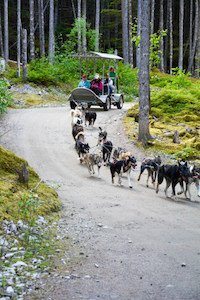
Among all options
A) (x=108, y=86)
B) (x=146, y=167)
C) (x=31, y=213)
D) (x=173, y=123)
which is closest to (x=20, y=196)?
(x=31, y=213)

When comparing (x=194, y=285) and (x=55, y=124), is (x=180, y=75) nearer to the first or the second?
(x=55, y=124)

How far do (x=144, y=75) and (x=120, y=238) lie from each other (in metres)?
10.5

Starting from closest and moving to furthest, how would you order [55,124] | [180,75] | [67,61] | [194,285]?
[194,285]
[55,124]
[180,75]
[67,61]

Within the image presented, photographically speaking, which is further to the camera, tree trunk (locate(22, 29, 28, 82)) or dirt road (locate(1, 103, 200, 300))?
tree trunk (locate(22, 29, 28, 82))

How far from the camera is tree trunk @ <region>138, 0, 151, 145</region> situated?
17.1 meters

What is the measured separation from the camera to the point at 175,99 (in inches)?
923

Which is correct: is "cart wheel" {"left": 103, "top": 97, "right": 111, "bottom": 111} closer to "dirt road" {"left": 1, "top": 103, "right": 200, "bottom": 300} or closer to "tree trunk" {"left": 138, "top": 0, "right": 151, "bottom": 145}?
"tree trunk" {"left": 138, "top": 0, "right": 151, "bottom": 145}

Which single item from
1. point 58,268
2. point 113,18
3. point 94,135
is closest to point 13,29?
point 113,18

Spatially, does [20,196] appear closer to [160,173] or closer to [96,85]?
[160,173]

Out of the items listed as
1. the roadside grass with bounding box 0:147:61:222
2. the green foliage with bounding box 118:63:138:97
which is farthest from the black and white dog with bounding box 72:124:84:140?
the green foliage with bounding box 118:63:138:97

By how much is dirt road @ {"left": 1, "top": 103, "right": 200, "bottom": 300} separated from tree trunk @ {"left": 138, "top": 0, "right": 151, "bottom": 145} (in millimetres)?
3287

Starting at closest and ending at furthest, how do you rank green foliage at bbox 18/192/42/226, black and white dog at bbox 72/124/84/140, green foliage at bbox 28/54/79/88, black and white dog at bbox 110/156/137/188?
green foliage at bbox 18/192/42/226
black and white dog at bbox 110/156/137/188
black and white dog at bbox 72/124/84/140
green foliage at bbox 28/54/79/88

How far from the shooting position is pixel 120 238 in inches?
322

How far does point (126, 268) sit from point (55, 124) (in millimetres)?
14994
